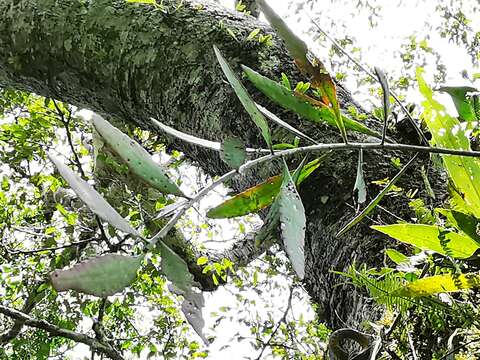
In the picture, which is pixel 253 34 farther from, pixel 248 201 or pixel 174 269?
pixel 174 269

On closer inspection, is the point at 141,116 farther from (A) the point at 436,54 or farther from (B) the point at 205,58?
(A) the point at 436,54

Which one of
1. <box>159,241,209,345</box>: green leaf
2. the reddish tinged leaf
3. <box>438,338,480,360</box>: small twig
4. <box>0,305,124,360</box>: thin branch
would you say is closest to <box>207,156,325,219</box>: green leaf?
the reddish tinged leaf

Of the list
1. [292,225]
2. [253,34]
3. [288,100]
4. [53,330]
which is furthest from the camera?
[53,330]

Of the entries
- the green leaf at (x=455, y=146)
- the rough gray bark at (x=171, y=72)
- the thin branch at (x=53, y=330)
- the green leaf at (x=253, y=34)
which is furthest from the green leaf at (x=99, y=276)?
the thin branch at (x=53, y=330)

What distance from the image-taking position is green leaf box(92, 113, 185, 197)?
1.18ft

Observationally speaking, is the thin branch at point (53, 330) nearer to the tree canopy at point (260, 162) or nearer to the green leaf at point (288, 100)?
the tree canopy at point (260, 162)

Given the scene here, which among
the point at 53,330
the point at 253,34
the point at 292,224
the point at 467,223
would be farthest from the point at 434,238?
the point at 53,330

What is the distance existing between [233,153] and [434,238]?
0.21 metres

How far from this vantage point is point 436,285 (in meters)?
0.43

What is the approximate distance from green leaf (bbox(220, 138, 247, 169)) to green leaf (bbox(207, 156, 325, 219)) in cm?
6

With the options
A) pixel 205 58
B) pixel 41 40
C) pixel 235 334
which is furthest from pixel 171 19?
pixel 235 334

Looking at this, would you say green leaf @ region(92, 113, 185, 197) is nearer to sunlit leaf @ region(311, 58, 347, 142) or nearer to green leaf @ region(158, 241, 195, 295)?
green leaf @ region(158, 241, 195, 295)

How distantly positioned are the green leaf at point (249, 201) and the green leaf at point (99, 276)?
17cm

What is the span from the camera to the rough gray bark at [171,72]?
0.83 meters
